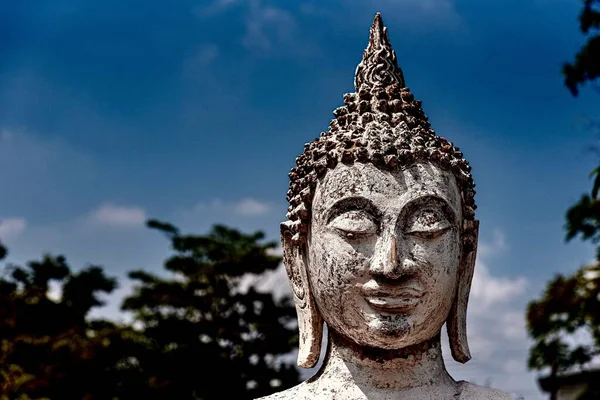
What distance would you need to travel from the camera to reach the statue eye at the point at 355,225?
3.99 metres

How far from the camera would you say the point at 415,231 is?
13.1ft

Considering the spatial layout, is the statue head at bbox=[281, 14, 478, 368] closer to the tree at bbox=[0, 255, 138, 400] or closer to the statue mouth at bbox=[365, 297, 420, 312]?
the statue mouth at bbox=[365, 297, 420, 312]

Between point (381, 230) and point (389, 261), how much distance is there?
0.20 m

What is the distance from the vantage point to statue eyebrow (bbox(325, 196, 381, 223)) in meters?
4.02

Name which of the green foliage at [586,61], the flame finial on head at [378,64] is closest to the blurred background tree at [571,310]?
the green foliage at [586,61]

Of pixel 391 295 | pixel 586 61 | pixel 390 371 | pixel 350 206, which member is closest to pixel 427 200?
pixel 350 206

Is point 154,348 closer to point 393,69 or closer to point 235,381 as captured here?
point 235,381

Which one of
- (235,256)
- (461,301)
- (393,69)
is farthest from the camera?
(235,256)

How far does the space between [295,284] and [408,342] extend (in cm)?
88

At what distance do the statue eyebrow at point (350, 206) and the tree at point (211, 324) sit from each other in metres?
14.9

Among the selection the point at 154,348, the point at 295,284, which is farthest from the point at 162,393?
the point at 295,284

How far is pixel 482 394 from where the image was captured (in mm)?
4113

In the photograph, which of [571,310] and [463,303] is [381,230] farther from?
[571,310]

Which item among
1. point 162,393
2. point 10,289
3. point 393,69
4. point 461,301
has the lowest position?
point 461,301
